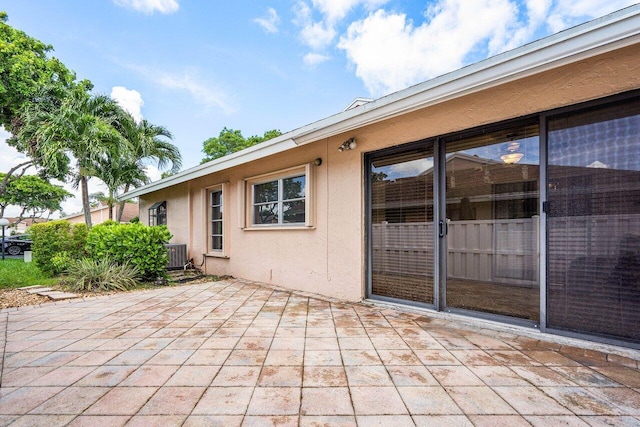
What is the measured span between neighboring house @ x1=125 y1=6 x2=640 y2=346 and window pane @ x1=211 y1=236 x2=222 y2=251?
8.62ft

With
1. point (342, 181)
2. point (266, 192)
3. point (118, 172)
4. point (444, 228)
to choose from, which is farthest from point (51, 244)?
point (444, 228)

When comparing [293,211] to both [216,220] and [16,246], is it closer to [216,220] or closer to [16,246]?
[216,220]

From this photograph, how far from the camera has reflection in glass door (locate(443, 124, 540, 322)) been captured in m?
2.98

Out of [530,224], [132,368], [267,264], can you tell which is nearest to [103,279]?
[267,264]

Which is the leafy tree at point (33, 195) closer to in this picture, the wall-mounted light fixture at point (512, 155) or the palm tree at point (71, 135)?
the palm tree at point (71, 135)

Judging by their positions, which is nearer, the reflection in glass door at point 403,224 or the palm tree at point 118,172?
the reflection in glass door at point 403,224

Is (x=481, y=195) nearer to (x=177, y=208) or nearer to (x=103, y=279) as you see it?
(x=103, y=279)

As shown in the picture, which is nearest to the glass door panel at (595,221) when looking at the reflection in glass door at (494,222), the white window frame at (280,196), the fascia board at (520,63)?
the reflection in glass door at (494,222)

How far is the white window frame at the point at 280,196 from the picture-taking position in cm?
486

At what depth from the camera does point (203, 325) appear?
3.33m

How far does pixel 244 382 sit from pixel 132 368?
3.03 ft

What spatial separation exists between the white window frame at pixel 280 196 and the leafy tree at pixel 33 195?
24.9 metres

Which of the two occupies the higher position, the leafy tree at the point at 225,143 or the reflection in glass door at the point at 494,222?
the leafy tree at the point at 225,143

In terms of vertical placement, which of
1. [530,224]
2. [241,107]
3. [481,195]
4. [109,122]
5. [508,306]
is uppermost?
[241,107]
